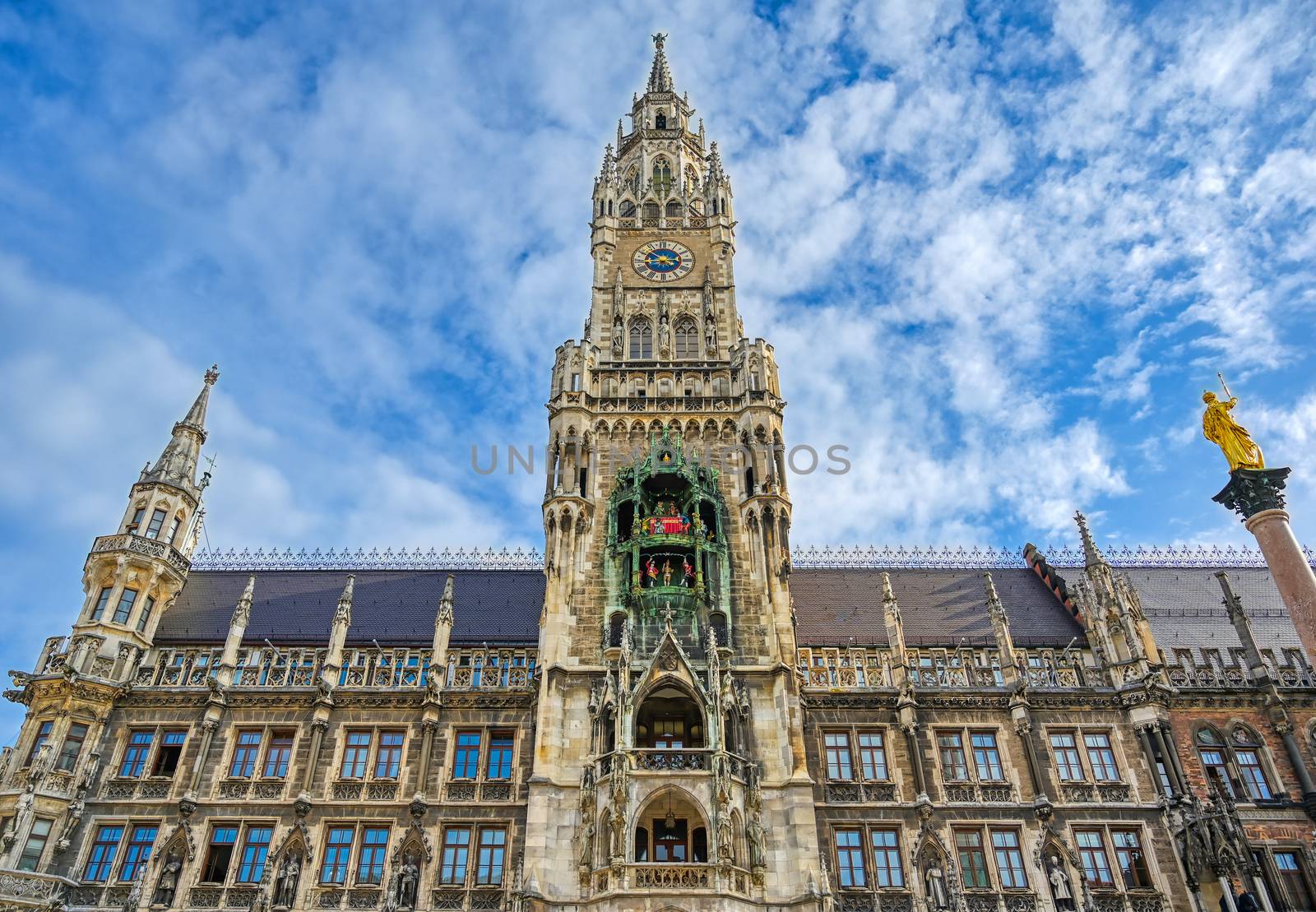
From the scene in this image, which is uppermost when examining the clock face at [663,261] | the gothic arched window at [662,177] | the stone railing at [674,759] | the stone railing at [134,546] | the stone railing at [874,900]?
the gothic arched window at [662,177]

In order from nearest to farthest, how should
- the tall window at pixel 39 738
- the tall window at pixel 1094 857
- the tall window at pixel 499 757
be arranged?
the tall window at pixel 1094 857
the tall window at pixel 39 738
the tall window at pixel 499 757

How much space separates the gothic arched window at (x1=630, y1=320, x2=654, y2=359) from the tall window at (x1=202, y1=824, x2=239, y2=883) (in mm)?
25212

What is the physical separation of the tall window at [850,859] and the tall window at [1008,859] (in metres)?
4.57

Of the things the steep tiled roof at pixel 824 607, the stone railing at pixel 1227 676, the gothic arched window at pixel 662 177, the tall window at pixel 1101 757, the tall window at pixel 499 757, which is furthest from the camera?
the gothic arched window at pixel 662 177

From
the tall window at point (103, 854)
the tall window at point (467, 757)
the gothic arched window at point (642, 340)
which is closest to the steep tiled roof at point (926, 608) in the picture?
Answer: the gothic arched window at point (642, 340)

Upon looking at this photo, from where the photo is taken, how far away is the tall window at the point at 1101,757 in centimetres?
3469

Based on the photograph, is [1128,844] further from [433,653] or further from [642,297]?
[642,297]

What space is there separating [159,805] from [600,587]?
17100 millimetres

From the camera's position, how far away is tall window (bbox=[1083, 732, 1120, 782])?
34.7 metres

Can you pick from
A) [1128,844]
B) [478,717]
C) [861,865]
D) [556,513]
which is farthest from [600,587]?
[1128,844]

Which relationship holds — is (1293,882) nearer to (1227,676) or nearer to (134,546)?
(1227,676)

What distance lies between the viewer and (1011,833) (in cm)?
3325

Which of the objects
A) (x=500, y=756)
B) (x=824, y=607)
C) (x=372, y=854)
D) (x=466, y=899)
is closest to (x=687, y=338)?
(x=824, y=607)

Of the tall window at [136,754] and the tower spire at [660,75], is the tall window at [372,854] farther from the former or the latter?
A: the tower spire at [660,75]
